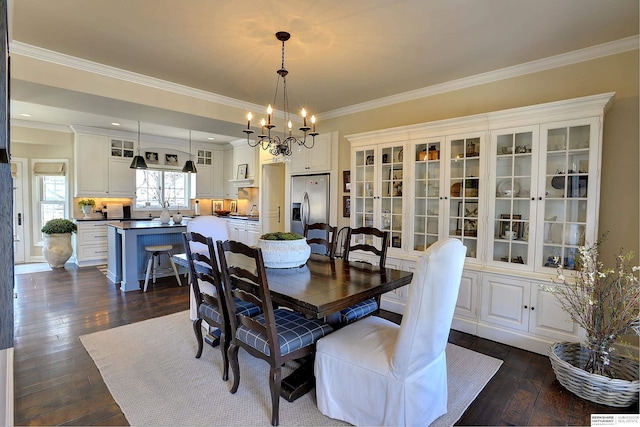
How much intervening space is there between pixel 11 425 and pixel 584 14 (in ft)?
14.6

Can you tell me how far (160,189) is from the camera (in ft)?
24.6

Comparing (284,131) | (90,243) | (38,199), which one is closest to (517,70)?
(284,131)

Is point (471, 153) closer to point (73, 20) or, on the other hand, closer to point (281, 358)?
point (281, 358)

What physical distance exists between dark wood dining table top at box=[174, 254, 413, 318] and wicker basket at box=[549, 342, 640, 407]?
4.08 feet

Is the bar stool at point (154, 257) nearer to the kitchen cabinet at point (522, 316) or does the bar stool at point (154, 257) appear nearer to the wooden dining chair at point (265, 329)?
the wooden dining chair at point (265, 329)

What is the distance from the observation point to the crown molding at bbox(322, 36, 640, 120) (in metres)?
2.64

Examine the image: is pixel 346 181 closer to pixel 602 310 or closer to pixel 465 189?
pixel 465 189

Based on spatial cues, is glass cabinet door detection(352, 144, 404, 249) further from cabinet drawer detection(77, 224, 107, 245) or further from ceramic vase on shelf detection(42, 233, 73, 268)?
ceramic vase on shelf detection(42, 233, 73, 268)

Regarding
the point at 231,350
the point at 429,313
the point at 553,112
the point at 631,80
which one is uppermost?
the point at 631,80

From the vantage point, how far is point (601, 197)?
274 cm

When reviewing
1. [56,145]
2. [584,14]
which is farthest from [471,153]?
[56,145]

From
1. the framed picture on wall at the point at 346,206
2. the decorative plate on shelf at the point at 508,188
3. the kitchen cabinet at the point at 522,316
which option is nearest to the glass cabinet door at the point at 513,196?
the decorative plate on shelf at the point at 508,188

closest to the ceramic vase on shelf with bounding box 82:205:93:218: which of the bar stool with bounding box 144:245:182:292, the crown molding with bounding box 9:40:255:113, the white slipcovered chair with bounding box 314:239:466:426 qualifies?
the bar stool with bounding box 144:245:182:292

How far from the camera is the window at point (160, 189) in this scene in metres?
7.24
